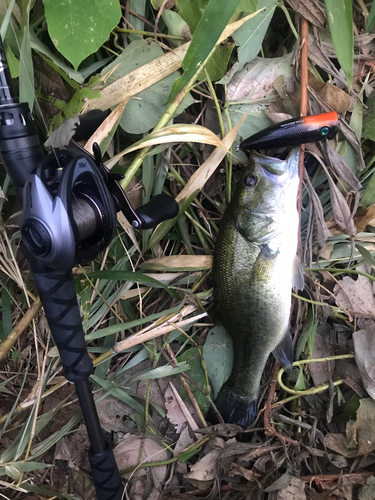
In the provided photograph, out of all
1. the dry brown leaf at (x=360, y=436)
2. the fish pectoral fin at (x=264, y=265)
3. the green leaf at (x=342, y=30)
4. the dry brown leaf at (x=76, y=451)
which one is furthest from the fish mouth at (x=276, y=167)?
the dry brown leaf at (x=76, y=451)

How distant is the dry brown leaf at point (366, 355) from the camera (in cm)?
150

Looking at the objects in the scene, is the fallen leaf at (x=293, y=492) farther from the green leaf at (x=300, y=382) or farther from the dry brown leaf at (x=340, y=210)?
the dry brown leaf at (x=340, y=210)

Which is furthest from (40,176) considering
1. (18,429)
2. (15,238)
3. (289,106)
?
(18,429)

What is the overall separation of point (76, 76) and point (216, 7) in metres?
0.60

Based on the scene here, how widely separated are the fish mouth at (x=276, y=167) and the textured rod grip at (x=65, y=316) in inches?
33.3

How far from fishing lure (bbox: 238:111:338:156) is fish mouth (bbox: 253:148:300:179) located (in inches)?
2.3

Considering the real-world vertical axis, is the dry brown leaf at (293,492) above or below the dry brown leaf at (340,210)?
below

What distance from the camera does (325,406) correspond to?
162 centimetres

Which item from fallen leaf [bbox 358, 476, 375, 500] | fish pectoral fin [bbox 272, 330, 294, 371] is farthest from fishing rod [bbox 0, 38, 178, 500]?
fallen leaf [bbox 358, 476, 375, 500]

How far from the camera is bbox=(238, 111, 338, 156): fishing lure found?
1299 millimetres

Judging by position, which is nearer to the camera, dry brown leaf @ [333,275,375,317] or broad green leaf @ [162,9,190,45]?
broad green leaf @ [162,9,190,45]

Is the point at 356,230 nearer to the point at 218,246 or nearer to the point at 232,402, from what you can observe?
the point at 218,246

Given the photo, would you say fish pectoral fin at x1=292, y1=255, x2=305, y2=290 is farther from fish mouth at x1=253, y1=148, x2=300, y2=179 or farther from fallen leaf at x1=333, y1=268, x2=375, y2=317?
fish mouth at x1=253, y1=148, x2=300, y2=179

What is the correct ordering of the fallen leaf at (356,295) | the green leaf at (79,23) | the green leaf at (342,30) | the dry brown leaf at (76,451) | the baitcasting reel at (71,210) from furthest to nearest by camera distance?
1. the dry brown leaf at (76,451)
2. the fallen leaf at (356,295)
3. the green leaf at (342,30)
4. the green leaf at (79,23)
5. the baitcasting reel at (71,210)
